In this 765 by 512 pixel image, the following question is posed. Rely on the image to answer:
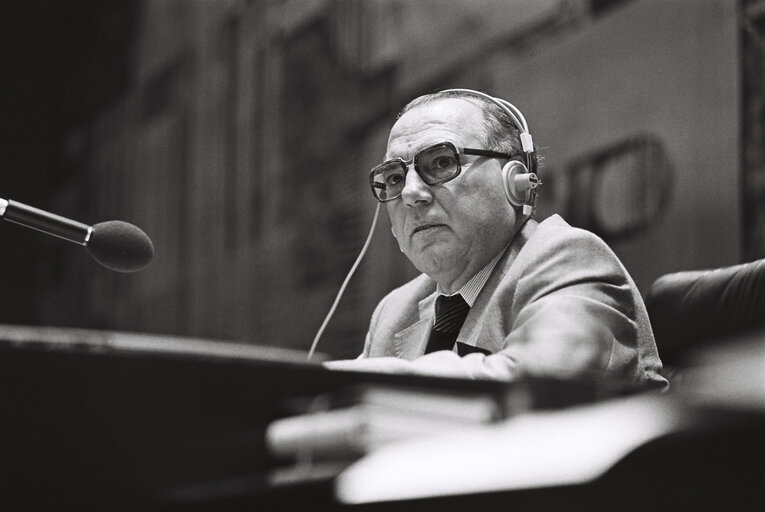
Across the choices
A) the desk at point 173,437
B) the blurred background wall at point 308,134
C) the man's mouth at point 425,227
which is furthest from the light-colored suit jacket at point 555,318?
the blurred background wall at point 308,134

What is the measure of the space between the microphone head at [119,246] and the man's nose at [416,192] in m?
0.55

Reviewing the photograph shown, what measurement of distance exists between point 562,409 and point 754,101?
2.19 metres

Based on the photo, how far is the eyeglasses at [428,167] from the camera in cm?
178

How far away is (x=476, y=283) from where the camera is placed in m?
1.80

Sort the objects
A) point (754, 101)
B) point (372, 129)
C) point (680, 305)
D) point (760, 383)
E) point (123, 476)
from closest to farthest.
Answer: point (760, 383) < point (123, 476) < point (680, 305) < point (754, 101) < point (372, 129)

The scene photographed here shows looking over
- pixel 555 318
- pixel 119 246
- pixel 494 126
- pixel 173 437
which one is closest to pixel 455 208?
pixel 494 126

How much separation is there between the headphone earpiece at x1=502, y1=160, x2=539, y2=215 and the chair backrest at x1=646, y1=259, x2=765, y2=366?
0.32 m

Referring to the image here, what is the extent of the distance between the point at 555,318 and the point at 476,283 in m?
0.46

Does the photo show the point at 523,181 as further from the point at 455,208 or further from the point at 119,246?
the point at 119,246

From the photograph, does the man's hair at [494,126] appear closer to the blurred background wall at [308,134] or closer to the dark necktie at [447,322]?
the dark necktie at [447,322]

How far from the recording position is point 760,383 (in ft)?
1.94

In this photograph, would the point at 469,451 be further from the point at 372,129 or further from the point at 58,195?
the point at 58,195

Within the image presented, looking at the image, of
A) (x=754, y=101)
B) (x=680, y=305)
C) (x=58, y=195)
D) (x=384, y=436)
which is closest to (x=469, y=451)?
(x=384, y=436)

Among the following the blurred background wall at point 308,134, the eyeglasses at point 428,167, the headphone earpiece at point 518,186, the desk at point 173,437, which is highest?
the blurred background wall at point 308,134
